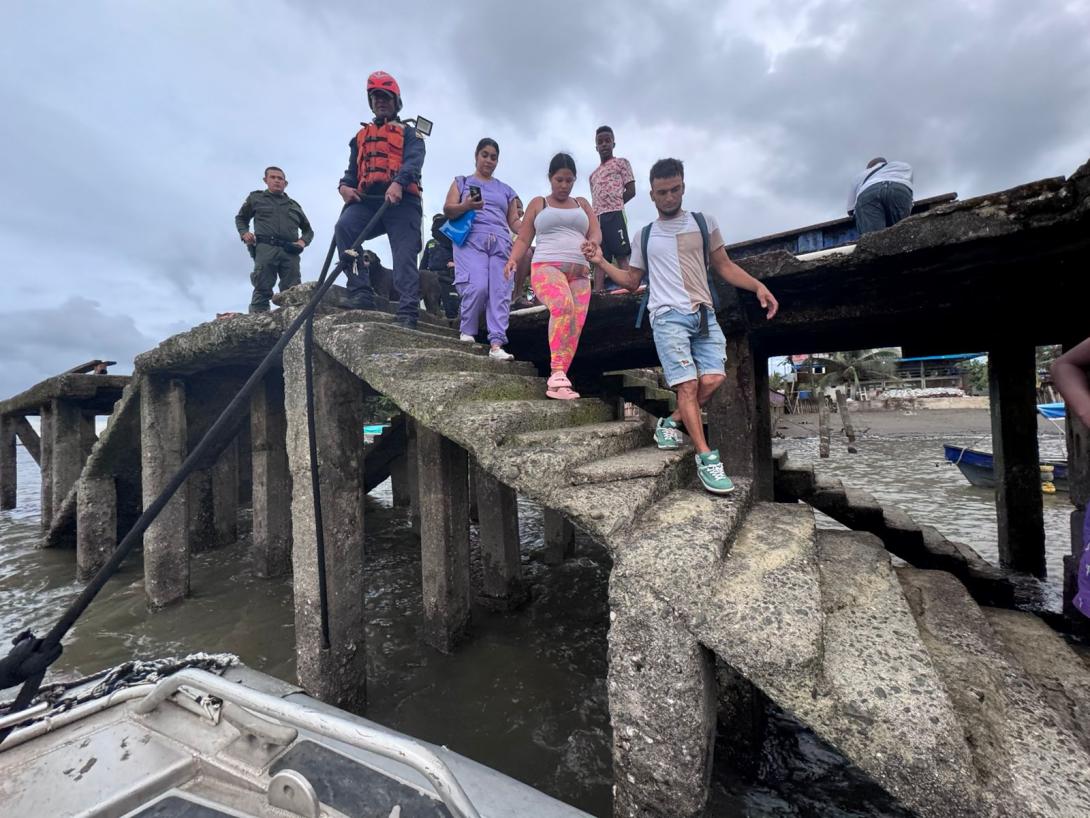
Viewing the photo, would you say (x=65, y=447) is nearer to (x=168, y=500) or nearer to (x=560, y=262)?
(x=168, y=500)

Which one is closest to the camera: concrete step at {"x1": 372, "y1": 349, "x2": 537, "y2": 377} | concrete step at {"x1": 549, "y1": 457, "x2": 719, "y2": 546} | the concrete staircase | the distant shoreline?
the concrete staircase

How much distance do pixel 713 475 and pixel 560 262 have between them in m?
2.07

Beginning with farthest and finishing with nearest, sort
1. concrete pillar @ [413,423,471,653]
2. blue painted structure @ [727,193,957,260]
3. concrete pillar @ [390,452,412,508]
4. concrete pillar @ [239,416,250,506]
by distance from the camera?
concrete pillar @ [390,452,412,508] < concrete pillar @ [239,416,250,506] < blue painted structure @ [727,193,957,260] < concrete pillar @ [413,423,471,653]

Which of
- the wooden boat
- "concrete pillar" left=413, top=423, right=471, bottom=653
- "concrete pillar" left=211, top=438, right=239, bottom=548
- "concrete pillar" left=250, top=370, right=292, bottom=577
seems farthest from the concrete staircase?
the wooden boat

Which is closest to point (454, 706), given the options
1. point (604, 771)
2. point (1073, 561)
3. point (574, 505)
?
point (604, 771)

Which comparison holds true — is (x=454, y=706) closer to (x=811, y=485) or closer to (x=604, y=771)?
(x=604, y=771)

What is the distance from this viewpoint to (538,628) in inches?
200

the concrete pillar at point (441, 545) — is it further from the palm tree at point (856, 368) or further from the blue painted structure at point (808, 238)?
the palm tree at point (856, 368)

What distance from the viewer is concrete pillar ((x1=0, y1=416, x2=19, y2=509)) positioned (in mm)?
11750

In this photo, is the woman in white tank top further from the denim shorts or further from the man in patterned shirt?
the man in patterned shirt

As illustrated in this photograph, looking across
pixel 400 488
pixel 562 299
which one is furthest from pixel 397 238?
pixel 400 488

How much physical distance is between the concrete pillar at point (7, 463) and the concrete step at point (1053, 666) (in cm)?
1878

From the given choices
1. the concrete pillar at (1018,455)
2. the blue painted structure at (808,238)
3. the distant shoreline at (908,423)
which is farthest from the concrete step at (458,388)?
the distant shoreline at (908,423)

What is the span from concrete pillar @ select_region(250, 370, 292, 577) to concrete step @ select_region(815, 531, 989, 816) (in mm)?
6673
